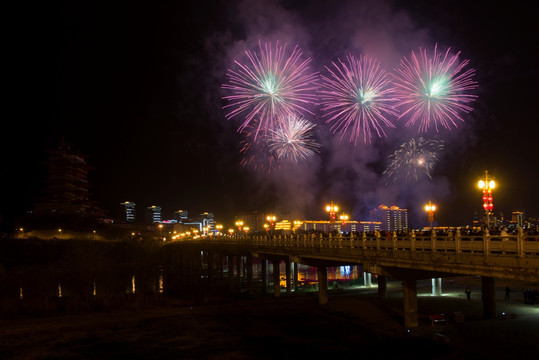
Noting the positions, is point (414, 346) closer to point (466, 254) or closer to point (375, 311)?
point (466, 254)

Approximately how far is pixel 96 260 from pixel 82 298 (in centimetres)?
3625

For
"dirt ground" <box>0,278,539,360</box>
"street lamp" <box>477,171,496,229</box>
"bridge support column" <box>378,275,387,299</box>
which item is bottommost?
"dirt ground" <box>0,278,539,360</box>

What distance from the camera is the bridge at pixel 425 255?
1766 cm

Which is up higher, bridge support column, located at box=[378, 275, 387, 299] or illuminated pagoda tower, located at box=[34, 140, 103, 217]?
illuminated pagoda tower, located at box=[34, 140, 103, 217]

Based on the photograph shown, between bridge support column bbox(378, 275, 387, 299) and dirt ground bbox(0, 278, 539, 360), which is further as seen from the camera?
bridge support column bbox(378, 275, 387, 299)

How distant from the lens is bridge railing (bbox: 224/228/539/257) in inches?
688

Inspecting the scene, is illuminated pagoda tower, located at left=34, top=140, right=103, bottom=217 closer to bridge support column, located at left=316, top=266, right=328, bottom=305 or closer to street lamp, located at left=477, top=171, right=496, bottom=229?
bridge support column, located at left=316, top=266, right=328, bottom=305

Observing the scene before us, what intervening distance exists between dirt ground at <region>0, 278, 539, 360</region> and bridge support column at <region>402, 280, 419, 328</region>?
0.54 m

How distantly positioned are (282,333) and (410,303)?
7671 millimetres

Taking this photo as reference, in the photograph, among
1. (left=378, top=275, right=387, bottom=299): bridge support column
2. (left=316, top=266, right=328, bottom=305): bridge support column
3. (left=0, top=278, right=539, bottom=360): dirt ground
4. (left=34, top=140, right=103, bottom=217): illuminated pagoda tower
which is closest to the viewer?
(left=0, top=278, right=539, bottom=360): dirt ground

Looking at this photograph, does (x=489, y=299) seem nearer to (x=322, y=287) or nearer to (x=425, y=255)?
(x=425, y=255)

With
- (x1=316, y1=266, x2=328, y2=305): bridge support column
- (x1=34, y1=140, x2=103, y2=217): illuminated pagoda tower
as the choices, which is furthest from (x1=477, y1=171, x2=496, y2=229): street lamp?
(x1=34, y1=140, x2=103, y2=217): illuminated pagoda tower

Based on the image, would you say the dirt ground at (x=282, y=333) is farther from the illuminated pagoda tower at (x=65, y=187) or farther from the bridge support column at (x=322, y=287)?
the illuminated pagoda tower at (x=65, y=187)

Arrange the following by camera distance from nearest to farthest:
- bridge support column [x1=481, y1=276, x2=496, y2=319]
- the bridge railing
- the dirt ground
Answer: the bridge railing
the dirt ground
bridge support column [x1=481, y1=276, x2=496, y2=319]
